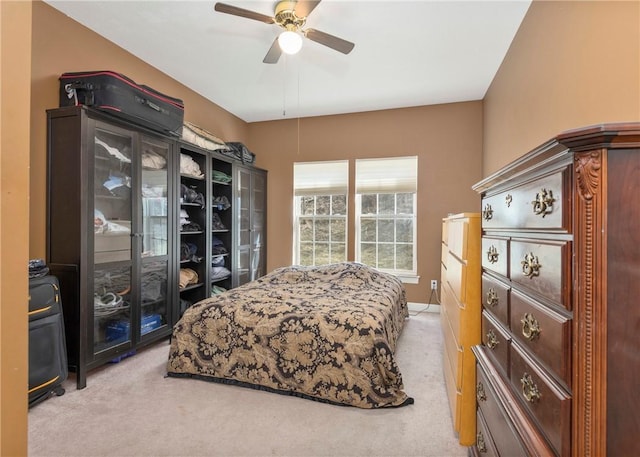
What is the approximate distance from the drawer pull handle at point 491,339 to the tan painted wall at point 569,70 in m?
1.21

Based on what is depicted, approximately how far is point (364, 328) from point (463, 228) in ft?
2.98

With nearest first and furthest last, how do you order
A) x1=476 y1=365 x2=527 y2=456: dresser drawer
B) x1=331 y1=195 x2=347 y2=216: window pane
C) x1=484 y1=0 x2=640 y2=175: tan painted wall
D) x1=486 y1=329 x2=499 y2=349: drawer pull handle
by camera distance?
x1=476 y1=365 x2=527 y2=456: dresser drawer < x1=486 y1=329 x2=499 y2=349: drawer pull handle < x1=484 y1=0 x2=640 y2=175: tan painted wall < x1=331 y1=195 x2=347 y2=216: window pane

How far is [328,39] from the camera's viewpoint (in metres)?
2.30

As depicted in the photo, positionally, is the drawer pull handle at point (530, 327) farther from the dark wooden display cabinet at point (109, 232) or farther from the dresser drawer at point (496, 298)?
the dark wooden display cabinet at point (109, 232)

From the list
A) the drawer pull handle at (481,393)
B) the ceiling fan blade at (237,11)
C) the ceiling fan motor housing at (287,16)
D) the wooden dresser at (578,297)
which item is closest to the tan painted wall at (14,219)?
the wooden dresser at (578,297)

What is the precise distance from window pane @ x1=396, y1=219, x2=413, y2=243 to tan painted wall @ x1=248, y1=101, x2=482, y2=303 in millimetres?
139

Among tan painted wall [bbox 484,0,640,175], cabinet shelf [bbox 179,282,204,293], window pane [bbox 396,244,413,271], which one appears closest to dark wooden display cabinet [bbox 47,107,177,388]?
cabinet shelf [bbox 179,282,204,293]

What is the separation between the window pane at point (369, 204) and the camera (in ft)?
15.1

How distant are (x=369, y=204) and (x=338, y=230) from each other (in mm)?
596

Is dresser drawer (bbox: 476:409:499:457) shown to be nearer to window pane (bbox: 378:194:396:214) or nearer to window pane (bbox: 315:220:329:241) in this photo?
window pane (bbox: 378:194:396:214)

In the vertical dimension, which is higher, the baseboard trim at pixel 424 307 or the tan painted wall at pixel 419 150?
the tan painted wall at pixel 419 150

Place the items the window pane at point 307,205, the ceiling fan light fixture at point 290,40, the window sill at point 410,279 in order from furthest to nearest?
the window pane at point 307,205 → the window sill at point 410,279 → the ceiling fan light fixture at point 290,40

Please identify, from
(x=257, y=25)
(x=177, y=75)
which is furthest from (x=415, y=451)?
(x=177, y=75)

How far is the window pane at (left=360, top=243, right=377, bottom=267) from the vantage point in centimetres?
460
